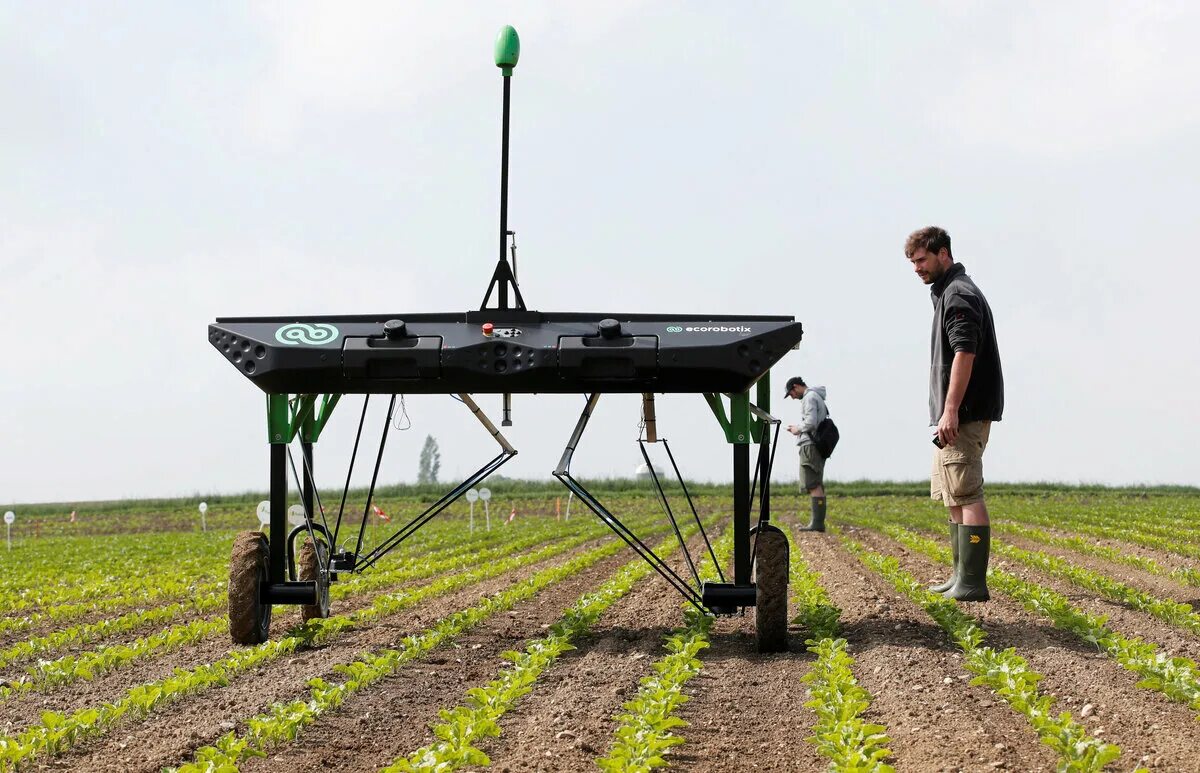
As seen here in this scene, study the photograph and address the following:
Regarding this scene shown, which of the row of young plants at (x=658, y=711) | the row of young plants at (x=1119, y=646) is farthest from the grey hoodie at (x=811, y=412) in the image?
the row of young plants at (x=658, y=711)

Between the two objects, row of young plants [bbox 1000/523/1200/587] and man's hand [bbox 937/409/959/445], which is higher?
man's hand [bbox 937/409/959/445]

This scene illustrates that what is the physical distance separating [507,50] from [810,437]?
1011 cm

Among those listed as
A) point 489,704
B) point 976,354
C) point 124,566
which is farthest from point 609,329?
point 124,566

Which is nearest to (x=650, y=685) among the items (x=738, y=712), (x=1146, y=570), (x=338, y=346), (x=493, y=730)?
(x=738, y=712)

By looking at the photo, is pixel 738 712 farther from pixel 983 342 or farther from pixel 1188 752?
pixel 983 342

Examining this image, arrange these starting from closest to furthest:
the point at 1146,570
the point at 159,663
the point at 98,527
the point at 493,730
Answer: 1. the point at 493,730
2. the point at 159,663
3. the point at 1146,570
4. the point at 98,527

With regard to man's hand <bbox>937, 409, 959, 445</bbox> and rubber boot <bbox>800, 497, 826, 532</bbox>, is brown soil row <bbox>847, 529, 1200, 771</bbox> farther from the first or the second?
rubber boot <bbox>800, 497, 826, 532</bbox>

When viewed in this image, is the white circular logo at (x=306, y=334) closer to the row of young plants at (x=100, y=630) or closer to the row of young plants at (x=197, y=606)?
the row of young plants at (x=197, y=606)

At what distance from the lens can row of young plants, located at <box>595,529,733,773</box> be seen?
4.06m

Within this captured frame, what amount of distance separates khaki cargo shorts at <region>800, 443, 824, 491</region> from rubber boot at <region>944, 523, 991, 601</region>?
A: 8358mm

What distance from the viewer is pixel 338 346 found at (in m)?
6.29

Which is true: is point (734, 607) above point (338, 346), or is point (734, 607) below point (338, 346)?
below

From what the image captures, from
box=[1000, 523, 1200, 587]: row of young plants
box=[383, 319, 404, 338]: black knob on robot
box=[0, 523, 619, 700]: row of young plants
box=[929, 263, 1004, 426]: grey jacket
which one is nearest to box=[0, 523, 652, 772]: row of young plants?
box=[0, 523, 619, 700]: row of young plants

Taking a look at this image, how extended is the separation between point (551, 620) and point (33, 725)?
3436mm
